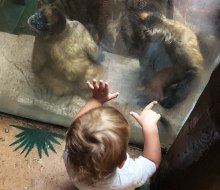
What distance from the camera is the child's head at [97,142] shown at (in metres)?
1.07

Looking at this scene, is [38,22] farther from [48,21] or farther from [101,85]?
[101,85]

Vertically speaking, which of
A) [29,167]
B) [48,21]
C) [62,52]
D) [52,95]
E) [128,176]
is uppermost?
[48,21]

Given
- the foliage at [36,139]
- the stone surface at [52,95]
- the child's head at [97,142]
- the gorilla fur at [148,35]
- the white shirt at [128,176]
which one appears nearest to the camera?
the child's head at [97,142]

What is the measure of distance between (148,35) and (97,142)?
0.56m

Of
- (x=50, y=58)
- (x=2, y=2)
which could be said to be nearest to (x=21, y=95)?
(x=50, y=58)

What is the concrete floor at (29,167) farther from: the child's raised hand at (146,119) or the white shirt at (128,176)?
the child's raised hand at (146,119)

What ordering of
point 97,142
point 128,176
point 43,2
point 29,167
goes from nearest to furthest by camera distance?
point 97,142, point 128,176, point 43,2, point 29,167

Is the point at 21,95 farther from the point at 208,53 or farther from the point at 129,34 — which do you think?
the point at 208,53

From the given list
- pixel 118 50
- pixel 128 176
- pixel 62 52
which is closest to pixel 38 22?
pixel 62 52

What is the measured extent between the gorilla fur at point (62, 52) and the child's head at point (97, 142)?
0.46 meters

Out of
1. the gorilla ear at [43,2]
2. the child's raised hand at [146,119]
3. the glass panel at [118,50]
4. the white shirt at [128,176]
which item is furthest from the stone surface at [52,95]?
the white shirt at [128,176]

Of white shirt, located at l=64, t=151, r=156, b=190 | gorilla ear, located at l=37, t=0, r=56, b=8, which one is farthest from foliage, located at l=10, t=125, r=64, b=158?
gorilla ear, located at l=37, t=0, r=56, b=8

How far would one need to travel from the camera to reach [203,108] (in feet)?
3.96

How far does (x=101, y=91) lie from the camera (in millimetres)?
1361
